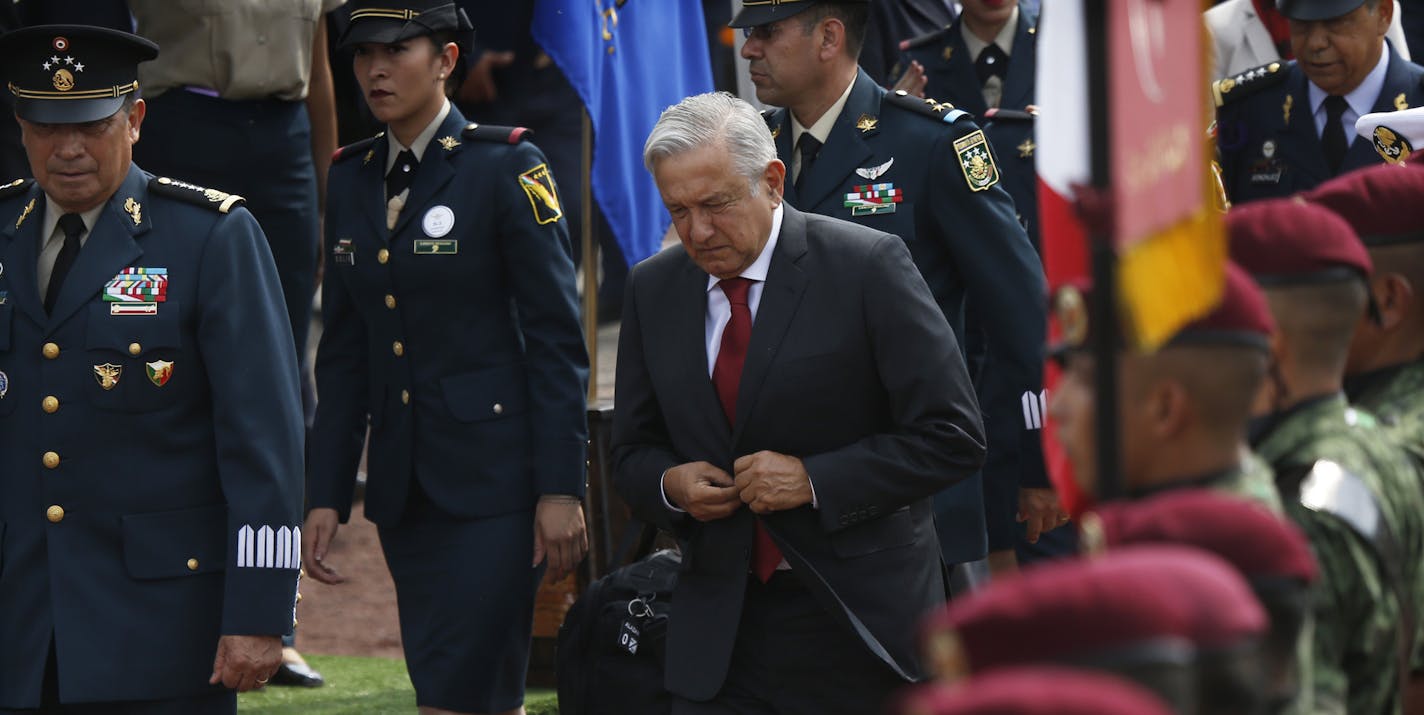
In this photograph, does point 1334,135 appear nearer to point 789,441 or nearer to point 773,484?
point 789,441

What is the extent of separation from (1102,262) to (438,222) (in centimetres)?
365

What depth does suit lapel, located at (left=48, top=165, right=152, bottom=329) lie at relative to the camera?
4.84 meters

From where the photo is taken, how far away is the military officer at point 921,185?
569 cm

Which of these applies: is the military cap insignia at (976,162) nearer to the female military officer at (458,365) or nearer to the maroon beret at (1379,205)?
the female military officer at (458,365)

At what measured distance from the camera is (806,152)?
19.4 ft

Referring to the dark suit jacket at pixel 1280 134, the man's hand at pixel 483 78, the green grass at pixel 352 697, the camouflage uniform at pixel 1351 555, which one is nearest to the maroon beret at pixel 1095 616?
the camouflage uniform at pixel 1351 555

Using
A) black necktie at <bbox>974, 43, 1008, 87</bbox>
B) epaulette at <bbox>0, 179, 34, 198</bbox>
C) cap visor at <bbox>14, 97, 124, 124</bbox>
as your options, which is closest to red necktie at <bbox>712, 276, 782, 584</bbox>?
cap visor at <bbox>14, 97, 124, 124</bbox>

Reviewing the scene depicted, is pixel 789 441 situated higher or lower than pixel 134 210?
lower

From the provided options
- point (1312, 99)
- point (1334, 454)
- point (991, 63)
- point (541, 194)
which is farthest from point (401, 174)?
point (1334, 454)

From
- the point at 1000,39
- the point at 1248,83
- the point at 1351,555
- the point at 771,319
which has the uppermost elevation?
the point at 1000,39

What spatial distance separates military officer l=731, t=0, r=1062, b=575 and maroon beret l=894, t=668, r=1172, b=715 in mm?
3658

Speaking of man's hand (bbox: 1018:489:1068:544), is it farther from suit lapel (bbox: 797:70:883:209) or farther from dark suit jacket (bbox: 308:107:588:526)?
dark suit jacket (bbox: 308:107:588:526)

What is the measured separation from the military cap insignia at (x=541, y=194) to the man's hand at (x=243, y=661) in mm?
1583

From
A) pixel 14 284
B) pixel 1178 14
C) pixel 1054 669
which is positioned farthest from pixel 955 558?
pixel 1054 669
